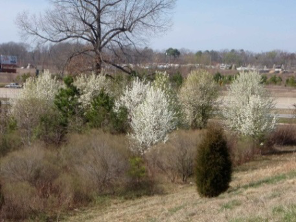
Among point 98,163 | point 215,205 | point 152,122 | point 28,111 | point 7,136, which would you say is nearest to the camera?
point 215,205

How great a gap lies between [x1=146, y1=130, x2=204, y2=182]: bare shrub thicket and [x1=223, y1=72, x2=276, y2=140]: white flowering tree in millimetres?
6784

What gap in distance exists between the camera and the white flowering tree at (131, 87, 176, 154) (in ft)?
65.0

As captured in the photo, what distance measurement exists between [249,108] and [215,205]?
1463 cm

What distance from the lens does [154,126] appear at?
20.0 meters

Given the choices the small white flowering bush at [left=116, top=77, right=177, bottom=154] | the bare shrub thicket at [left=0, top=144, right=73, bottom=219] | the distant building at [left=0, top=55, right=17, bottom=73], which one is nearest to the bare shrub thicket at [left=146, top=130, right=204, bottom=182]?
the small white flowering bush at [left=116, top=77, right=177, bottom=154]

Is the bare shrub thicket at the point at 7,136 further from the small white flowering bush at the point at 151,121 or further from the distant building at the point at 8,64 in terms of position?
the distant building at the point at 8,64

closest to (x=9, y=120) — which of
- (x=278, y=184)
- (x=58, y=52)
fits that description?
(x=278, y=184)

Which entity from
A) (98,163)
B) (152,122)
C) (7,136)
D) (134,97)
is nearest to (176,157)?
(152,122)

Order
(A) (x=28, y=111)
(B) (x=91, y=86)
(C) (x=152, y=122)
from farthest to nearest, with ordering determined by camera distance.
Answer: (B) (x=91, y=86) → (A) (x=28, y=111) → (C) (x=152, y=122)

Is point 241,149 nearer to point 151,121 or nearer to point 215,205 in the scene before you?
point 151,121

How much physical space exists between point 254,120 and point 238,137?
1.21 metres

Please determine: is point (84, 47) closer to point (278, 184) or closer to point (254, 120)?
point (254, 120)

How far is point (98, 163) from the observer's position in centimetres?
1648

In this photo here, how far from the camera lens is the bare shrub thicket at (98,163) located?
16422mm
